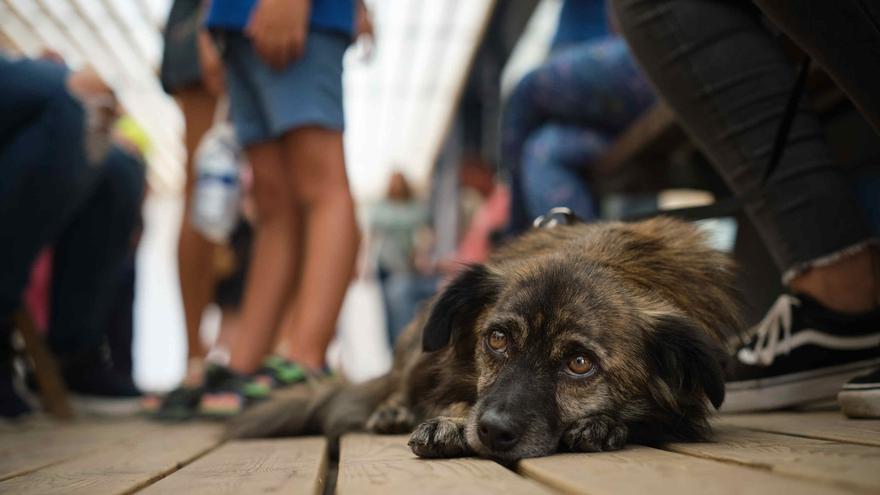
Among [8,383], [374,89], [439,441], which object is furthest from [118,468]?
[374,89]

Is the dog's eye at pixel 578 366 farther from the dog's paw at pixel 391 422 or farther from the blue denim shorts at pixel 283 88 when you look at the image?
the blue denim shorts at pixel 283 88

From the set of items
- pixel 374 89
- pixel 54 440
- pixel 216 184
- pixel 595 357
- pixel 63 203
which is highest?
pixel 374 89

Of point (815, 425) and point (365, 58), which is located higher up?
point (365, 58)

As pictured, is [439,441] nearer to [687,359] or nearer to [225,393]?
[687,359]

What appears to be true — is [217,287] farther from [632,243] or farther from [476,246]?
[632,243]

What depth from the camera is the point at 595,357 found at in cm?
181

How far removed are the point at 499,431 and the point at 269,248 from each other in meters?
2.54

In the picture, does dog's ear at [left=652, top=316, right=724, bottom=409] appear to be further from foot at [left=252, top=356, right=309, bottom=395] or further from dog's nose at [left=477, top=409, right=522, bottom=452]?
foot at [left=252, top=356, right=309, bottom=395]

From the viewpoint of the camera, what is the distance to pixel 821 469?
1.12 m

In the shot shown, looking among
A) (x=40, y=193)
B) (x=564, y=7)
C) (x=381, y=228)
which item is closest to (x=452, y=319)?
(x=40, y=193)

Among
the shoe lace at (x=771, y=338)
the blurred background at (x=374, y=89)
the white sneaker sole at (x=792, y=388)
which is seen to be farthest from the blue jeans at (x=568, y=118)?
the white sneaker sole at (x=792, y=388)

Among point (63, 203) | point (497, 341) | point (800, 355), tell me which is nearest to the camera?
point (497, 341)

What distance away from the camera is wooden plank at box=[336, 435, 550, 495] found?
1.18 meters

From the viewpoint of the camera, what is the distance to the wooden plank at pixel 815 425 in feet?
5.06
